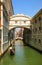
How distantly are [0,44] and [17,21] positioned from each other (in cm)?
1503

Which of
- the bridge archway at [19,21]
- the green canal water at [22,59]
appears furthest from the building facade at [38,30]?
the green canal water at [22,59]

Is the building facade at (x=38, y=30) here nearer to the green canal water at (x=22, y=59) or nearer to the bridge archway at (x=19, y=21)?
the bridge archway at (x=19, y=21)

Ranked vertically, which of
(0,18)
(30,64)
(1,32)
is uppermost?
(0,18)

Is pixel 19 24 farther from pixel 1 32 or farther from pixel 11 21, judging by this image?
pixel 1 32

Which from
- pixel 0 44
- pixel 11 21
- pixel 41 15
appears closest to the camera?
pixel 0 44

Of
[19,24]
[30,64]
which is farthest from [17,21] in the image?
[30,64]

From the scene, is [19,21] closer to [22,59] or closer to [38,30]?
[38,30]

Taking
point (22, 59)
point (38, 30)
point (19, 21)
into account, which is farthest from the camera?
point (19, 21)

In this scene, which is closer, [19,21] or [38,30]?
[38,30]

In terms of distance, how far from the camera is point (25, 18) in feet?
108

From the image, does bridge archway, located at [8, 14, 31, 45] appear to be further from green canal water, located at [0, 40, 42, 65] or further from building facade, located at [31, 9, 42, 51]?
green canal water, located at [0, 40, 42, 65]

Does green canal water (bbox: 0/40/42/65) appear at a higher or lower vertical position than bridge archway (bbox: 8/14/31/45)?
lower

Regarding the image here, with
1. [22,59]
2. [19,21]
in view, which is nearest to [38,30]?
[19,21]

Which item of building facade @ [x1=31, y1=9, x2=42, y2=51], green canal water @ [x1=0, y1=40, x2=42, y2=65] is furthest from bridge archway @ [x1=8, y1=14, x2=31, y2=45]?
green canal water @ [x1=0, y1=40, x2=42, y2=65]
